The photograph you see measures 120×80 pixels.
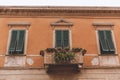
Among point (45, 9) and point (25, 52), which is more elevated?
point (45, 9)

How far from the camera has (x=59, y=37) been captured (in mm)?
14266

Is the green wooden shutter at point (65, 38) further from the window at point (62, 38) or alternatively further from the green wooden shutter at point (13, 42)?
the green wooden shutter at point (13, 42)

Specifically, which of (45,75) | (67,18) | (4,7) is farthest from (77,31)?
(4,7)

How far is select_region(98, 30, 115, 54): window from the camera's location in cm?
1376

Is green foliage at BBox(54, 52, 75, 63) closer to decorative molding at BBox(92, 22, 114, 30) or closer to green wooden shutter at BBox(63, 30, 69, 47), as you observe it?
green wooden shutter at BBox(63, 30, 69, 47)

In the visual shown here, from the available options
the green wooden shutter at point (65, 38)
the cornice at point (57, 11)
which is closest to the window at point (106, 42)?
the cornice at point (57, 11)

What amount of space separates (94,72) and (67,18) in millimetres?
4088

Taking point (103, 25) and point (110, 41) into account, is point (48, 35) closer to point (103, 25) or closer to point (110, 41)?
point (103, 25)

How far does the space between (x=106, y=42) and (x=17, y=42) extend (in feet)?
16.8

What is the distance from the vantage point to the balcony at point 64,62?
12.5 metres

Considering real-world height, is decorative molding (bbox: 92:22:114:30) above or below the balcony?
above

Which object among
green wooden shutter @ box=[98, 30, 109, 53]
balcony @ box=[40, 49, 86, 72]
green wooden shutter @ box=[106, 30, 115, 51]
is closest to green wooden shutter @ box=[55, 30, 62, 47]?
balcony @ box=[40, 49, 86, 72]

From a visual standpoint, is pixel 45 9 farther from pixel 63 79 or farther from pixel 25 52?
pixel 63 79

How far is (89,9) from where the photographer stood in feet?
51.0
